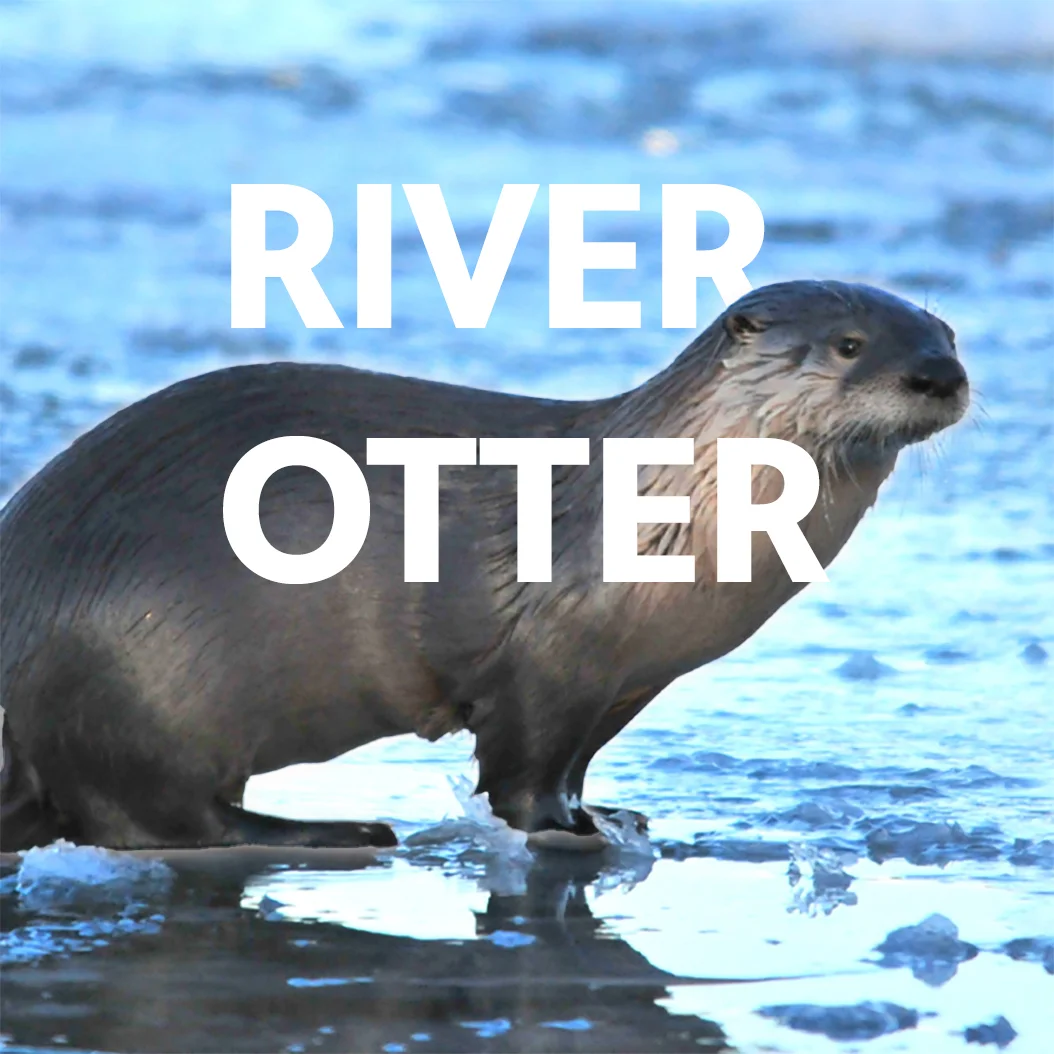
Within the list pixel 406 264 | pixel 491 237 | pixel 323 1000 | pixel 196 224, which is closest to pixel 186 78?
pixel 196 224

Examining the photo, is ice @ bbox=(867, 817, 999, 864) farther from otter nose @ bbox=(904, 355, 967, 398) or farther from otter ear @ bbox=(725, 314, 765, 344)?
otter ear @ bbox=(725, 314, 765, 344)

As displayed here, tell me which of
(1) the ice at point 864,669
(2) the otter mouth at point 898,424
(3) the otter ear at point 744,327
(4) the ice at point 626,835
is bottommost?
(4) the ice at point 626,835

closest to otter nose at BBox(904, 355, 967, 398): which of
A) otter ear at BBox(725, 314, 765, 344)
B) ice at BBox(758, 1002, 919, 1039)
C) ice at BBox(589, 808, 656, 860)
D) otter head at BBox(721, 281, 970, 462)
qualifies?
otter head at BBox(721, 281, 970, 462)

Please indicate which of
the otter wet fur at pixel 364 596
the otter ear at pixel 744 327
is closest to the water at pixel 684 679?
the otter wet fur at pixel 364 596

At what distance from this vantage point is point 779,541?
3.83 metres

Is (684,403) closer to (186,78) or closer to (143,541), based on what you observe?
(143,541)

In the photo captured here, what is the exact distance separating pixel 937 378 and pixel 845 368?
144mm

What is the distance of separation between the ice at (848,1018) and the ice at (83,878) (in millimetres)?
1044

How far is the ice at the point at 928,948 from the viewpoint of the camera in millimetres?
3312

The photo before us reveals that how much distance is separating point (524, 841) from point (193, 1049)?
105cm

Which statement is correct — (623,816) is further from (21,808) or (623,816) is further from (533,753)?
(21,808)

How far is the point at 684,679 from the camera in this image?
5.03 m

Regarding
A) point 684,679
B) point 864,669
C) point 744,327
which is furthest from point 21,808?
point 864,669

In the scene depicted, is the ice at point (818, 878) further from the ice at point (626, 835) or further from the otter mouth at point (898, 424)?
the otter mouth at point (898, 424)
